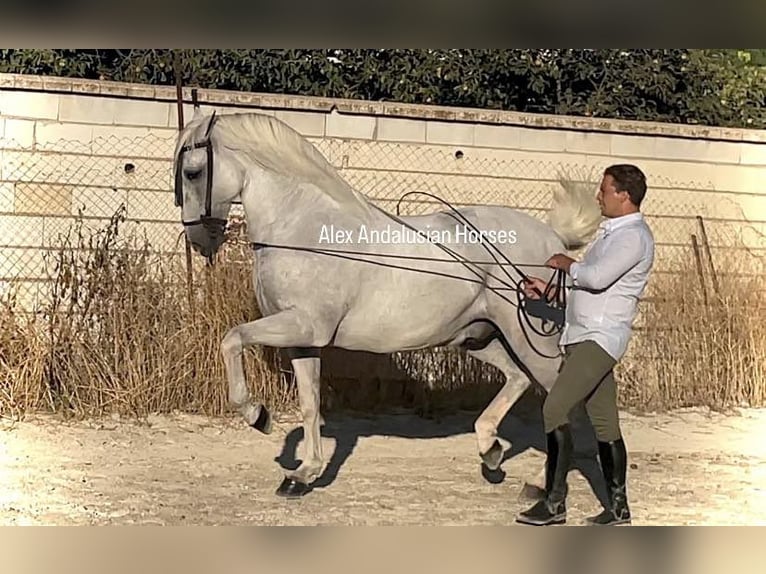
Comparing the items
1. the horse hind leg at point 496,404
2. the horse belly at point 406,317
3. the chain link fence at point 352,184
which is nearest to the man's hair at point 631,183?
the horse belly at point 406,317

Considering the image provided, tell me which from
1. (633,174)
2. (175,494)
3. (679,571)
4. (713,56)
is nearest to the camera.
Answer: (679,571)

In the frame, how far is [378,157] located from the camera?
28.1ft

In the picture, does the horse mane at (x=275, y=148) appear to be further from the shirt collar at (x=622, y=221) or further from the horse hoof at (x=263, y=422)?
the shirt collar at (x=622, y=221)

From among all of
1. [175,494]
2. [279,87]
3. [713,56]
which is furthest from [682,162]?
[175,494]

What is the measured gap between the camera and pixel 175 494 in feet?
19.2

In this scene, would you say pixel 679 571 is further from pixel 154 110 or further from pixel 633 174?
pixel 154 110

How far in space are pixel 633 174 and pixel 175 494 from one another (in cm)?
294

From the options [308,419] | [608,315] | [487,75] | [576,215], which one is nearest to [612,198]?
[608,315]

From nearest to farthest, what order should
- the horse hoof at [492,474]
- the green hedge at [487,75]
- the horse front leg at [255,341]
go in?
the horse front leg at [255,341] → the horse hoof at [492,474] → the green hedge at [487,75]

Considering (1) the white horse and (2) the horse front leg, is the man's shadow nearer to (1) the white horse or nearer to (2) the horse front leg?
(1) the white horse

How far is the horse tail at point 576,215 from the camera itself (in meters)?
6.21

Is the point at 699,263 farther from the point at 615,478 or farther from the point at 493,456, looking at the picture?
the point at 615,478

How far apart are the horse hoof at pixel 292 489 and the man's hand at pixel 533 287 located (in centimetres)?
157

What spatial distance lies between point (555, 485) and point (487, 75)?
19.7ft
